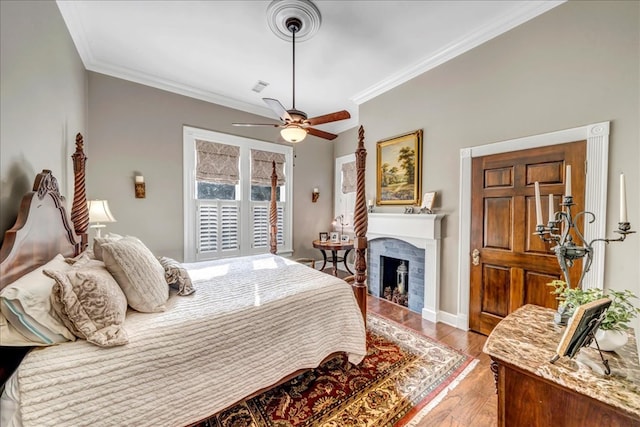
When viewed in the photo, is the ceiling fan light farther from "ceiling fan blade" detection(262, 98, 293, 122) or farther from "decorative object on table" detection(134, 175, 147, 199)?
"decorative object on table" detection(134, 175, 147, 199)

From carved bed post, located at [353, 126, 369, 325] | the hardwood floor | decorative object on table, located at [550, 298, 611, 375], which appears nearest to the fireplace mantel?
the hardwood floor

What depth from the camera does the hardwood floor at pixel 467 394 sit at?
1.62 meters

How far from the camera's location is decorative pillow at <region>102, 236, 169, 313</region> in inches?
58.6

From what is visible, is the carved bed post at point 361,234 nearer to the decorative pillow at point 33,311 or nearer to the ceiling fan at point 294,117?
the ceiling fan at point 294,117

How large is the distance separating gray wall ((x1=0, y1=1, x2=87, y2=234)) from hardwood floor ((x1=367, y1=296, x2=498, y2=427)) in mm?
2968

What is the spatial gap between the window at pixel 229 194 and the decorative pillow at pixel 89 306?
8.70 ft

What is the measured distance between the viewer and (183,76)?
133 inches

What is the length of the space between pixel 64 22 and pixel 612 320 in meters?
4.33

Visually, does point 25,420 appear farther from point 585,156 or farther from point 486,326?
point 585,156

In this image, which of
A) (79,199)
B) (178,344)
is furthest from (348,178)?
(178,344)

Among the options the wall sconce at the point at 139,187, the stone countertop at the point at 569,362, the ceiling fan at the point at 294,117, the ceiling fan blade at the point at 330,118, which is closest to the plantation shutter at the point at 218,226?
the wall sconce at the point at 139,187

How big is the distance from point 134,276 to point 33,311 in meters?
0.44

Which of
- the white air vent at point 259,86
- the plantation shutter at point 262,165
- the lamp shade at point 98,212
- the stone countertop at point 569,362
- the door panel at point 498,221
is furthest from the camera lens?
the plantation shutter at point 262,165

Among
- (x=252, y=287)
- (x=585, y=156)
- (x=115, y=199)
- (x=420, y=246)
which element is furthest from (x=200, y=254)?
(x=585, y=156)
